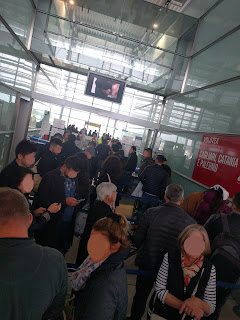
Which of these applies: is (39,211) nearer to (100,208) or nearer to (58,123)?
(100,208)

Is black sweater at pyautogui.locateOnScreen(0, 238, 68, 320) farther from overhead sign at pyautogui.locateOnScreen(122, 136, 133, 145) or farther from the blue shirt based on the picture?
overhead sign at pyautogui.locateOnScreen(122, 136, 133, 145)

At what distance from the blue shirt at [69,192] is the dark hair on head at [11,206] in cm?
195

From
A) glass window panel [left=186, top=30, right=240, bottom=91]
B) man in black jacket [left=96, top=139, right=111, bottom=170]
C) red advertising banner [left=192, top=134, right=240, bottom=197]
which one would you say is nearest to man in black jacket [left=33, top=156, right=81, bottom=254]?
red advertising banner [left=192, top=134, right=240, bottom=197]

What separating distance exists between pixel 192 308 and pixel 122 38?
8.83 meters

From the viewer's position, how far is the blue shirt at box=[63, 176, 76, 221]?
3.39 m

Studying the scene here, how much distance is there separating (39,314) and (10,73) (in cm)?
592

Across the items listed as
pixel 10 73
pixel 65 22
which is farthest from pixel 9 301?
pixel 65 22

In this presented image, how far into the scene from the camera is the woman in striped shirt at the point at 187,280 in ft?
6.61

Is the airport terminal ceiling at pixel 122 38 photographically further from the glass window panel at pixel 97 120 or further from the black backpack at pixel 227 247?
the glass window panel at pixel 97 120

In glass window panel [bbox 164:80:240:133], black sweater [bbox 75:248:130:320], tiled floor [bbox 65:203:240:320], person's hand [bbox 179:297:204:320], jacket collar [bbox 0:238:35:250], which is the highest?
glass window panel [bbox 164:80:240:133]

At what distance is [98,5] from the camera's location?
8.56 metres

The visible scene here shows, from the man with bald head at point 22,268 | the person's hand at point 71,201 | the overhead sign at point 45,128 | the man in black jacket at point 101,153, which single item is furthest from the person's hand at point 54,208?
the overhead sign at point 45,128

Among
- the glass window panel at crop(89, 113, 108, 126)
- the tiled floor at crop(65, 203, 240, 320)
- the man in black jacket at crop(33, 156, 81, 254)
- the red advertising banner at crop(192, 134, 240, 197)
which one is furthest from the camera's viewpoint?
the glass window panel at crop(89, 113, 108, 126)

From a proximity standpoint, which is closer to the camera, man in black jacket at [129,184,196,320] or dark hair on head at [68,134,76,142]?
man in black jacket at [129,184,196,320]
